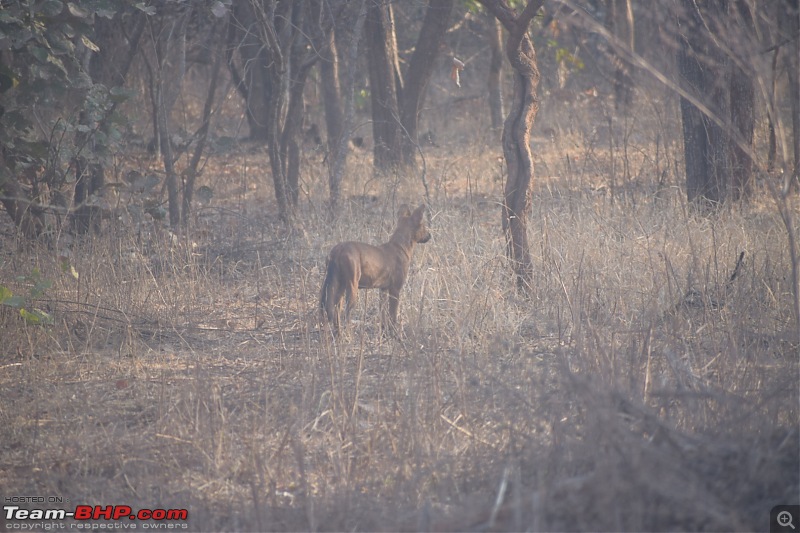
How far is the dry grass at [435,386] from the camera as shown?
3389 millimetres

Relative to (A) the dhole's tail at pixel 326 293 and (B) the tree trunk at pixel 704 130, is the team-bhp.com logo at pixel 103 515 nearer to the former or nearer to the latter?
(A) the dhole's tail at pixel 326 293

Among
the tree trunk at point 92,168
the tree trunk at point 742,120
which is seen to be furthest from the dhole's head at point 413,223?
the tree trunk at point 742,120

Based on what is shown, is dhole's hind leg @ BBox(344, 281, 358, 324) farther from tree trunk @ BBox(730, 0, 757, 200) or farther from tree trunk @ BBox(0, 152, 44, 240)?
tree trunk @ BBox(730, 0, 757, 200)

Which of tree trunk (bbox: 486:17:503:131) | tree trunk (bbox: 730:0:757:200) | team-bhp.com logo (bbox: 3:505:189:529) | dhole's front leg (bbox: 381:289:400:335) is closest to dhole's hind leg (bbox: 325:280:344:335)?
dhole's front leg (bbox: 381:289:400:335)

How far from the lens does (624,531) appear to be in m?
3.09

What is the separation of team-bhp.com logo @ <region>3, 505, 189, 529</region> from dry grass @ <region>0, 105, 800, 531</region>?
3.1 inches

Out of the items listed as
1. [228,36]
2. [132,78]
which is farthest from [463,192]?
[132,78]

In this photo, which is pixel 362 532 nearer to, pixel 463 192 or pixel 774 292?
pixel 774 292

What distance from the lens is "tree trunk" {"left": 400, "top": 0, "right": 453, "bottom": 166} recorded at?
12680mm

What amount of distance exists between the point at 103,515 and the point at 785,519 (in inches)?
117

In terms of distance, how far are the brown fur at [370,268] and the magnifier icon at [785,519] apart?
309cm

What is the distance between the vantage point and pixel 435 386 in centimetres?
442

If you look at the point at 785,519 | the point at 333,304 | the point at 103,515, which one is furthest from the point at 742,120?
the point at 103,515

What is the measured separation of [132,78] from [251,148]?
8.75 ft
